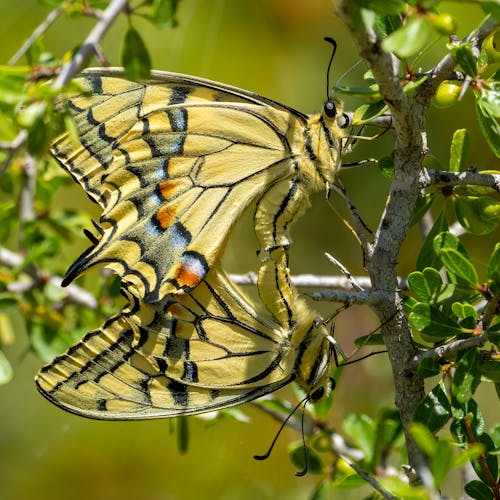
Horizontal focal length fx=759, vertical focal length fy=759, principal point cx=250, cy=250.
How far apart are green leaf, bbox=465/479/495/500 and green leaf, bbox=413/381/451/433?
111 mm

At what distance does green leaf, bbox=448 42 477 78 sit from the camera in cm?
111

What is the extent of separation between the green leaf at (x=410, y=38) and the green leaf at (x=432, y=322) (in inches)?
16.9

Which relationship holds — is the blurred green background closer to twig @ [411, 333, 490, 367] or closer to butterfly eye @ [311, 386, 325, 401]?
butterfly eye @ [311, 386, 325, 401]

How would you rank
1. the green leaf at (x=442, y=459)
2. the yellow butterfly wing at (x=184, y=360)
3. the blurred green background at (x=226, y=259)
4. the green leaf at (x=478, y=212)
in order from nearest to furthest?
the green leaf at (x=442, y=459), the green leaf at (x=478, y=212), the yellow butterfly wing at (x=184, y=360), the blurred green background at (x=226, y=259)

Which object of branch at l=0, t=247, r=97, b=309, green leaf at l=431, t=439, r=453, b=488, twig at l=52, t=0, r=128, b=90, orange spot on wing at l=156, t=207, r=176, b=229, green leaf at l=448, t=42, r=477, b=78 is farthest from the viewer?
branch at l=0, t=247, r=97, b=309

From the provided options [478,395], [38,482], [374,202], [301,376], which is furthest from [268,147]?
[38,482]

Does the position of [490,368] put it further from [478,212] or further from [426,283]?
[478,212]

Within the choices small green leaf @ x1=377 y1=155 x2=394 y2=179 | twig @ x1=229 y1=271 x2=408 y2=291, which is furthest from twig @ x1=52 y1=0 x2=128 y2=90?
twig @ x1=229 y1=271 x2=408 y2=291

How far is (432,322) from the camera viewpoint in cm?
119

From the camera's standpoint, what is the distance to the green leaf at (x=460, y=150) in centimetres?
135

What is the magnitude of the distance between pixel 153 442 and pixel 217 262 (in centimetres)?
154

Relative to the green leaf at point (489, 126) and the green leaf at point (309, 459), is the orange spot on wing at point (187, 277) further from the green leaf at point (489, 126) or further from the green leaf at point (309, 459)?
the green leaf at point (489, 126)

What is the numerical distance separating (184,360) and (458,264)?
2.11 feet

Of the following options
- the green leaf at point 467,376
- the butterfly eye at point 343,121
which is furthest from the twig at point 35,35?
the green leaf at point 467,376
